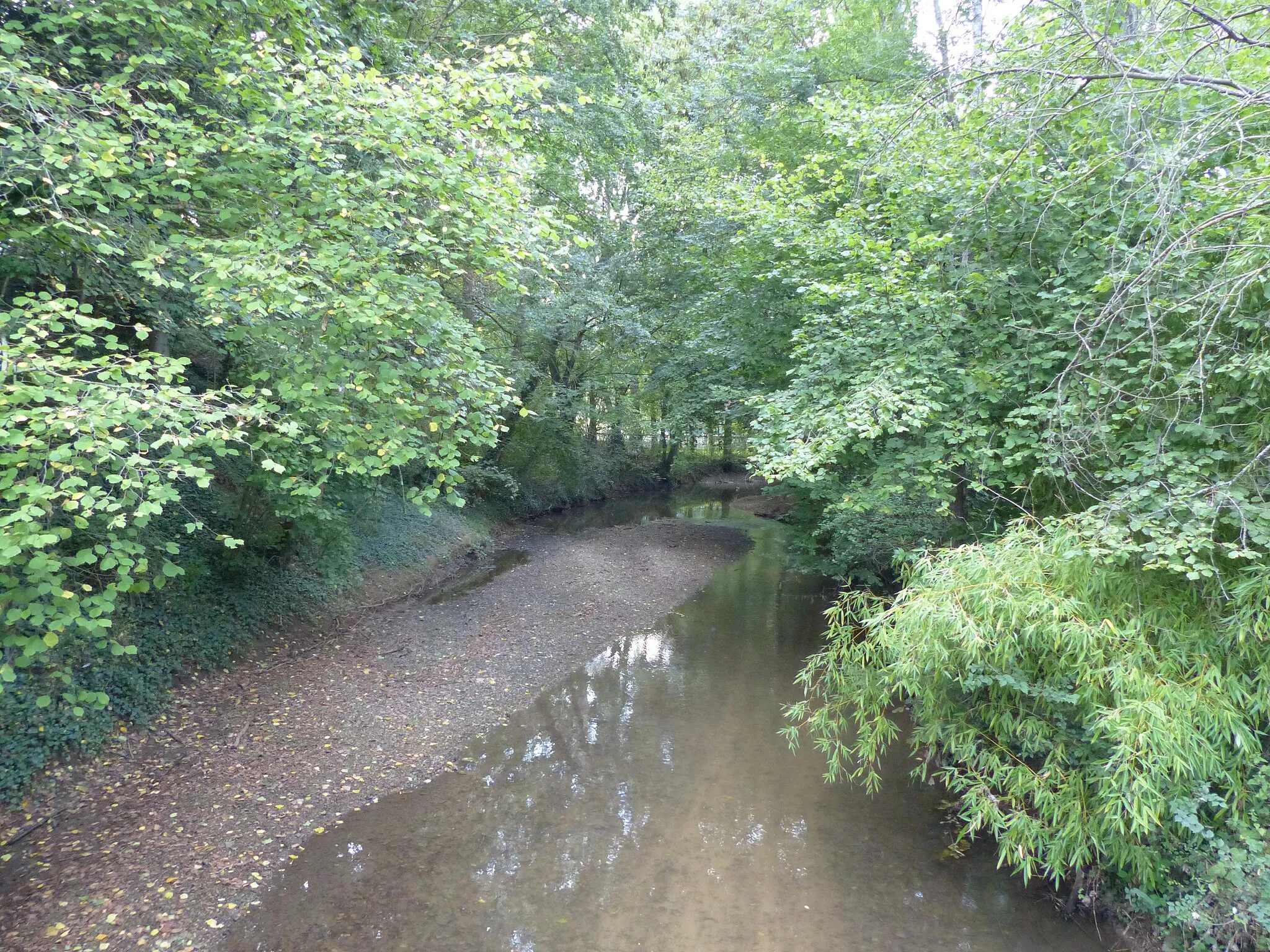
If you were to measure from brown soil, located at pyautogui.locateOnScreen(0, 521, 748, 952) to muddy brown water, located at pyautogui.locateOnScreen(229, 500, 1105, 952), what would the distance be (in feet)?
1.13

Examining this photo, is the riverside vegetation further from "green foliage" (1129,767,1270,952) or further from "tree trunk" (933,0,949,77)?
"tree trunk" (933,0,949,77)

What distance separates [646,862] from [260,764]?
356 centimetres

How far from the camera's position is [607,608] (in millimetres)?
11633

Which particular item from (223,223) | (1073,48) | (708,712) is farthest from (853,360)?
(223,223)

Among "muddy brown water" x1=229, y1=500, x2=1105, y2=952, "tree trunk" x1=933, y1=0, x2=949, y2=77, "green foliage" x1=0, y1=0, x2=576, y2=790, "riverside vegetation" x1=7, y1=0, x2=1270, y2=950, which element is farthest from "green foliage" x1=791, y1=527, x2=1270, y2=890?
"tree trunk" x1=933, y1=0, x2=949, y2=77

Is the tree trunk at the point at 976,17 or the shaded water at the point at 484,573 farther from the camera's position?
the shaded water at the point at 484,573

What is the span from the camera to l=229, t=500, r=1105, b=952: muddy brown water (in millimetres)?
4438

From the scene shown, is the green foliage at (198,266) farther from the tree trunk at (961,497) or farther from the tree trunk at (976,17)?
the tree trunk at (976,17)

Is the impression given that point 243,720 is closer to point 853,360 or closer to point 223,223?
point 223,223

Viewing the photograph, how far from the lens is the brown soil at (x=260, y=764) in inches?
167

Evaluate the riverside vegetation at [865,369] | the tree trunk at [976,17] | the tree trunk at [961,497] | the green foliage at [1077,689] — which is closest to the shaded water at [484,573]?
the riverside vegetation at [865,369]

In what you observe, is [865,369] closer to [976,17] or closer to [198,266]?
[198,266]

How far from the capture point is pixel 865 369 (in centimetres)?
A: 718

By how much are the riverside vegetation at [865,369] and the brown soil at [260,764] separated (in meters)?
0.51
